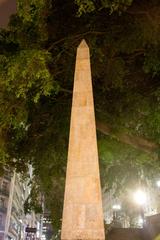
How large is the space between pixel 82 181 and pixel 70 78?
521 centimetres

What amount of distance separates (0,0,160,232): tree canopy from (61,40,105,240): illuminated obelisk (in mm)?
2113

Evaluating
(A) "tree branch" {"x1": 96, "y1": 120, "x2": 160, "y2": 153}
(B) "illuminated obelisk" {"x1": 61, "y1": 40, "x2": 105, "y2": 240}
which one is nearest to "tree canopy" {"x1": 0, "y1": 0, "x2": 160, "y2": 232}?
(A) "tree branch" {"x1": 96, "y1": 120, "x2": 160, "y2": 153}

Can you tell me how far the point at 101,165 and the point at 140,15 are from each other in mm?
5947

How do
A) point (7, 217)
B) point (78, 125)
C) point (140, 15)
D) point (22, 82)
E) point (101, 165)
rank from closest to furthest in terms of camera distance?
point (78, 125) < point (22, 82) < point (140, 15) < point (101, 165) < point (7, 217)

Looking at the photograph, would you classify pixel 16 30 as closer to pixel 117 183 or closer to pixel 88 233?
pixel 88 233

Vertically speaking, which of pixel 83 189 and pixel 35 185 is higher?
pixel 35 185

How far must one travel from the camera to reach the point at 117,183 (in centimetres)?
1411

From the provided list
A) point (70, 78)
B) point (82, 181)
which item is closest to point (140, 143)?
Answer: point (70, 78)

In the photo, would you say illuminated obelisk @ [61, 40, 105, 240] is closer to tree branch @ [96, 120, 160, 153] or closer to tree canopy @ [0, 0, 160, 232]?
tree canopy @ [0, 0, 160, 232]

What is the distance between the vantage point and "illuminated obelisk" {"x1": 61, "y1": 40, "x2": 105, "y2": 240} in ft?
19.0

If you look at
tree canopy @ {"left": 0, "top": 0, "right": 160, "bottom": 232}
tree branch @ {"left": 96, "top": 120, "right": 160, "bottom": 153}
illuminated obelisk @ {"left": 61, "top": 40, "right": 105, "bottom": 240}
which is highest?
tree canopy @ {"left": 0, "top": 0, "right": 160, "bottom": 232}

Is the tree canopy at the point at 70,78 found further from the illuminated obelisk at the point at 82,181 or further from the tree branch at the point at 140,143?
the illuminated obelisk at the point at 82,181

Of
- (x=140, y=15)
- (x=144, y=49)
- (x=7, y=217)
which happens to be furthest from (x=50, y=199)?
(x=7, y=217)

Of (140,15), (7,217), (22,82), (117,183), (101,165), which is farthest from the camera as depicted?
(7,217)
